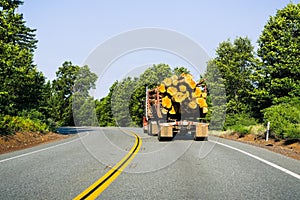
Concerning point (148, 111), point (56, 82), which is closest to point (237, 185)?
point (148, 111)

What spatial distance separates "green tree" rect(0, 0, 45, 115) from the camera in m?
18.5

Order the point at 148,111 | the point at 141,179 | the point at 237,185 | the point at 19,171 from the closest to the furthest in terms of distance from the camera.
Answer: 1. the point at 237,185
2. the point at 141,179
3. the point at 19,171
4. the point at 148,111

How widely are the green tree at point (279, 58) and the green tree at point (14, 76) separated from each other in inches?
714

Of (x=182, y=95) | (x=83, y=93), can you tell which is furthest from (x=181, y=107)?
(x=83, y=93)

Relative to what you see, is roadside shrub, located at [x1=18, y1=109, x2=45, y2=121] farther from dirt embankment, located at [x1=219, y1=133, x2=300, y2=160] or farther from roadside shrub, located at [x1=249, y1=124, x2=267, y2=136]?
roadside shrub, located at [x1=249, y1=124, x2=267, y2=136]

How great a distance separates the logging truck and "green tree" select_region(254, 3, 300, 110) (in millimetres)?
9910

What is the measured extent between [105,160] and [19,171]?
8.62ft

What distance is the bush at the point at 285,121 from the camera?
15391mm

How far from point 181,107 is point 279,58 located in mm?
13638

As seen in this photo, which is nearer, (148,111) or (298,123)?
(298,123)

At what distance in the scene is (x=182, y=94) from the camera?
16.2 meters

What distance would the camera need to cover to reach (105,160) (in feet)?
31.9

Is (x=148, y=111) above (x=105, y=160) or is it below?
above

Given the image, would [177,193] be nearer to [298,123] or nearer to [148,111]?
[298,123]
